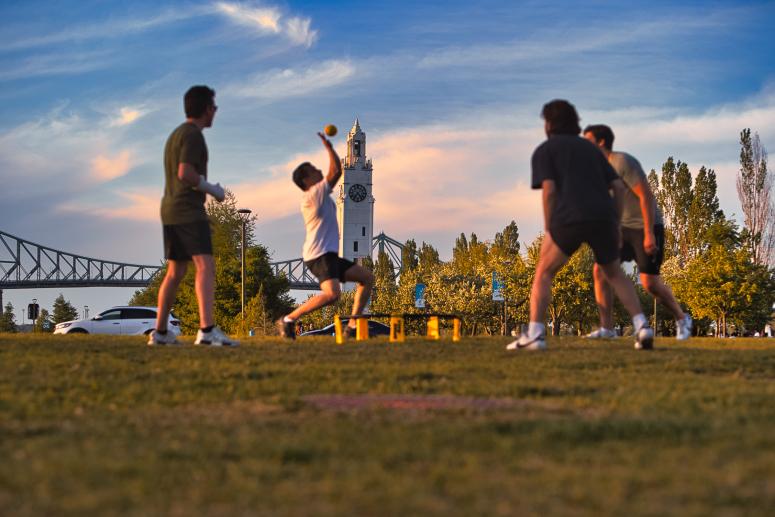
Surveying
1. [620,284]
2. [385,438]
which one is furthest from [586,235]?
[385,438]

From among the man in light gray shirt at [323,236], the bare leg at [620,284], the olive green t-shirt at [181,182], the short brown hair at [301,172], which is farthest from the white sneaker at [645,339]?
the olive green t-shirt at [181,182]

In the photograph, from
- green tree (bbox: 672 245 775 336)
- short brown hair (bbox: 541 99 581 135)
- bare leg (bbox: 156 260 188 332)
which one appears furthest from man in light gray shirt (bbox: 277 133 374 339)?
green tree (bbox: 672 245 775 336)

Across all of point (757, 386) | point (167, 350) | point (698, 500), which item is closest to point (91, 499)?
point (698, 500)

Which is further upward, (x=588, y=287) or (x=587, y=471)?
(x=588, y=287)

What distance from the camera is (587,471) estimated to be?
300 centimetres

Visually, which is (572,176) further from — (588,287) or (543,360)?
(588,287)

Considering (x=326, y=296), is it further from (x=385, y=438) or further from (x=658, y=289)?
(x=385, y=438)

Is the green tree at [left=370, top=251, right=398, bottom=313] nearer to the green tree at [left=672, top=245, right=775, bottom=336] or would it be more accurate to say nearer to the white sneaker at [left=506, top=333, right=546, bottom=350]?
the green tree at [left=672, top=245, right=775, bottom=336]

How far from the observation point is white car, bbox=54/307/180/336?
104ft

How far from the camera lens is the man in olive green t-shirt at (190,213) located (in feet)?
28.4

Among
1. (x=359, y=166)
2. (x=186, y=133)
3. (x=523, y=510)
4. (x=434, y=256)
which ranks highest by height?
(x=359, y=166)

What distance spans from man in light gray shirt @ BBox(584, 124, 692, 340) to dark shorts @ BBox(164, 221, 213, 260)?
392 centimetres


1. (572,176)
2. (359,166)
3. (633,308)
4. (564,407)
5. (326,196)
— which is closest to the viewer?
(564,407)

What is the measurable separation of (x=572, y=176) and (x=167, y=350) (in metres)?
3.85
